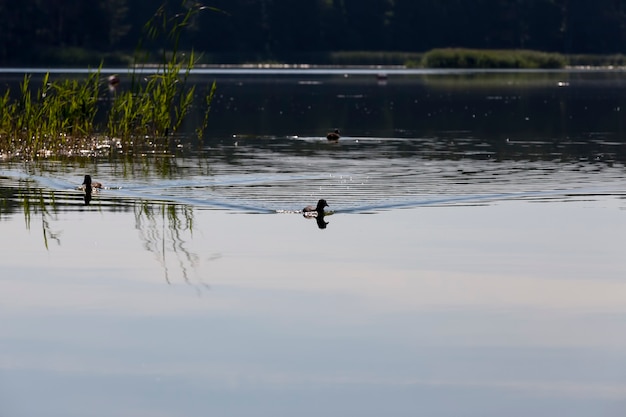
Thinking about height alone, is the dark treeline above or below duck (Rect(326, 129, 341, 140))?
above

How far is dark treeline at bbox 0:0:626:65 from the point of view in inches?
4791

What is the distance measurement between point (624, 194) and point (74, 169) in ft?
32.3

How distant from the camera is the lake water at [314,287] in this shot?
993 cm

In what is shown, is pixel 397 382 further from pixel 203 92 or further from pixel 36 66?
pixel 36 66

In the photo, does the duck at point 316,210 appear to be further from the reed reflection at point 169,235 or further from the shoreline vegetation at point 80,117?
the shoreline vegetation at point 80,117

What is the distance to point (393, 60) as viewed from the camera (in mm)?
119438

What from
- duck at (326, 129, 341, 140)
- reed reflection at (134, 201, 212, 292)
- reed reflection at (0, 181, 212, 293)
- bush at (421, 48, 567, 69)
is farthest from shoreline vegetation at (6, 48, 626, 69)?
reed reflection at (134, 201, 212, 292)

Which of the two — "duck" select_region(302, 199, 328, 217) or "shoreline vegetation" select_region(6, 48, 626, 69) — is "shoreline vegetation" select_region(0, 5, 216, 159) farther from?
"shoreline vegetation" select_region(6, 48, 626, 69)

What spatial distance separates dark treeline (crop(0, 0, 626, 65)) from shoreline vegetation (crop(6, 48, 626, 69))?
7.52ft

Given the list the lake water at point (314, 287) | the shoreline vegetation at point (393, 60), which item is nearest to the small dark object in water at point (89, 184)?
the lake water at point (314, 287)

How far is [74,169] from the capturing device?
25.8m

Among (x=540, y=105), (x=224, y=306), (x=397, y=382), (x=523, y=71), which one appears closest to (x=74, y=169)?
(x=224, y=306)

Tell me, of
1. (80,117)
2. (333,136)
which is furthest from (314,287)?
(333,136)

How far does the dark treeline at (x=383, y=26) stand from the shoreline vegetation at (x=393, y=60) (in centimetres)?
229
